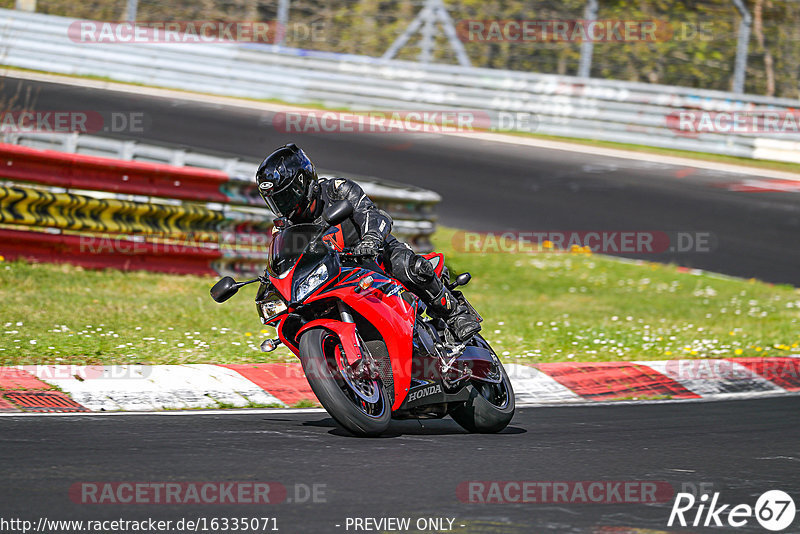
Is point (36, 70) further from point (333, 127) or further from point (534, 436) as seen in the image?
point (534, 436)

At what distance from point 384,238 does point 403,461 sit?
4.25 feet

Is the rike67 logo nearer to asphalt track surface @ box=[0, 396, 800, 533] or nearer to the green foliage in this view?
asphalt track surface @ box=[0, 396, 800, 533]

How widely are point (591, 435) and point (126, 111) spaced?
16.0 m

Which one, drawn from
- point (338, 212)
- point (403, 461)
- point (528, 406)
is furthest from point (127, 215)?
point (403, 461)

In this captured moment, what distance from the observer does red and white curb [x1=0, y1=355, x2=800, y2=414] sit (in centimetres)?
711

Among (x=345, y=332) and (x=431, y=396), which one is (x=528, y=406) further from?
(x=345, y=332)

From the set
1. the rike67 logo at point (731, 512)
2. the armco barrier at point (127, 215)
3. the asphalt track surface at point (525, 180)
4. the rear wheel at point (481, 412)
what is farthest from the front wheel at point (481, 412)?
the asphalt track surface at point (525, 180)

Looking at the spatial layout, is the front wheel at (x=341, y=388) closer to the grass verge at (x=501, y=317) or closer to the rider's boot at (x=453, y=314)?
the rider's boot at (x=453, y=314)

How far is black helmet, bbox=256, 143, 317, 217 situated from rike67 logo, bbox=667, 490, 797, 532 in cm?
250

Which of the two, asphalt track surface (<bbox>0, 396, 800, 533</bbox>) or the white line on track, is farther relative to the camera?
the white line on track

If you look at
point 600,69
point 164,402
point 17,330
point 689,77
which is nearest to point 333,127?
point 600,69

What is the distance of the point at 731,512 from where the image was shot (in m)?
5.03

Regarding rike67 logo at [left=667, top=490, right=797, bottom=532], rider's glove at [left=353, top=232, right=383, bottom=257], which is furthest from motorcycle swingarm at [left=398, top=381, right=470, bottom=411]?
rike67 logo at [left=667, top=490, right=797, bottom=532]

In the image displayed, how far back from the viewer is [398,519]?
4.72m
